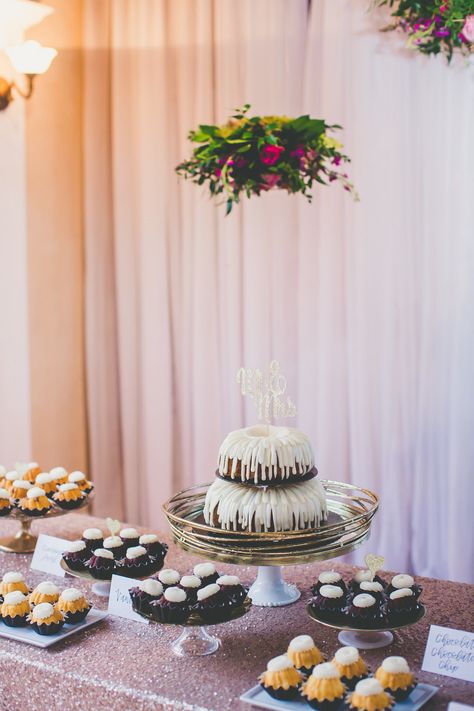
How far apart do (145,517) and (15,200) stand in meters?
1.42

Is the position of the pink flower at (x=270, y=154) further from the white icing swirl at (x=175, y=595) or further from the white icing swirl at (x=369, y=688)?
the white icing swirl at (x=369, y=688)

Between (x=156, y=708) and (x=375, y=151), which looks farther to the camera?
(x=375, y=151)

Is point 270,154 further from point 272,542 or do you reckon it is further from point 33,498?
point 272,542

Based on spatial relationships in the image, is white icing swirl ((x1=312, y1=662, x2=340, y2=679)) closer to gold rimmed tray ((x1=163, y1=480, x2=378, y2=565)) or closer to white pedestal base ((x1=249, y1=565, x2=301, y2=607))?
gold rimmed tray ((x1=163, y1=480, x2=378, y2=565))

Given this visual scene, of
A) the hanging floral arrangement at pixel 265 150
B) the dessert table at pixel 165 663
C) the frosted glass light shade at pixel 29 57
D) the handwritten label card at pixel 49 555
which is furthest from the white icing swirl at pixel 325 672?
the frosted glass light shade at pixel 29 57

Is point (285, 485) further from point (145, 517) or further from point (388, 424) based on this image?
point (145, 517)

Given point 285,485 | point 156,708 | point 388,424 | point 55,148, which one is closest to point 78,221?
point 55,148

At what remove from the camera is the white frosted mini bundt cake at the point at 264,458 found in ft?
5.10

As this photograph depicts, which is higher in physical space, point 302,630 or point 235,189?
point 235,189

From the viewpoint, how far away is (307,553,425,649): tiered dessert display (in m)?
1.39

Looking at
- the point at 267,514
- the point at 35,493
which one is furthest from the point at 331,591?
the point at 35,493

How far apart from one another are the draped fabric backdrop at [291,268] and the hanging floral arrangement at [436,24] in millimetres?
73

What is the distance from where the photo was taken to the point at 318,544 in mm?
1511

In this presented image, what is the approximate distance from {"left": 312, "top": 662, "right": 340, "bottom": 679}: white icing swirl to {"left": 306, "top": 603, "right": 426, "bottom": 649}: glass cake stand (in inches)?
7.5
